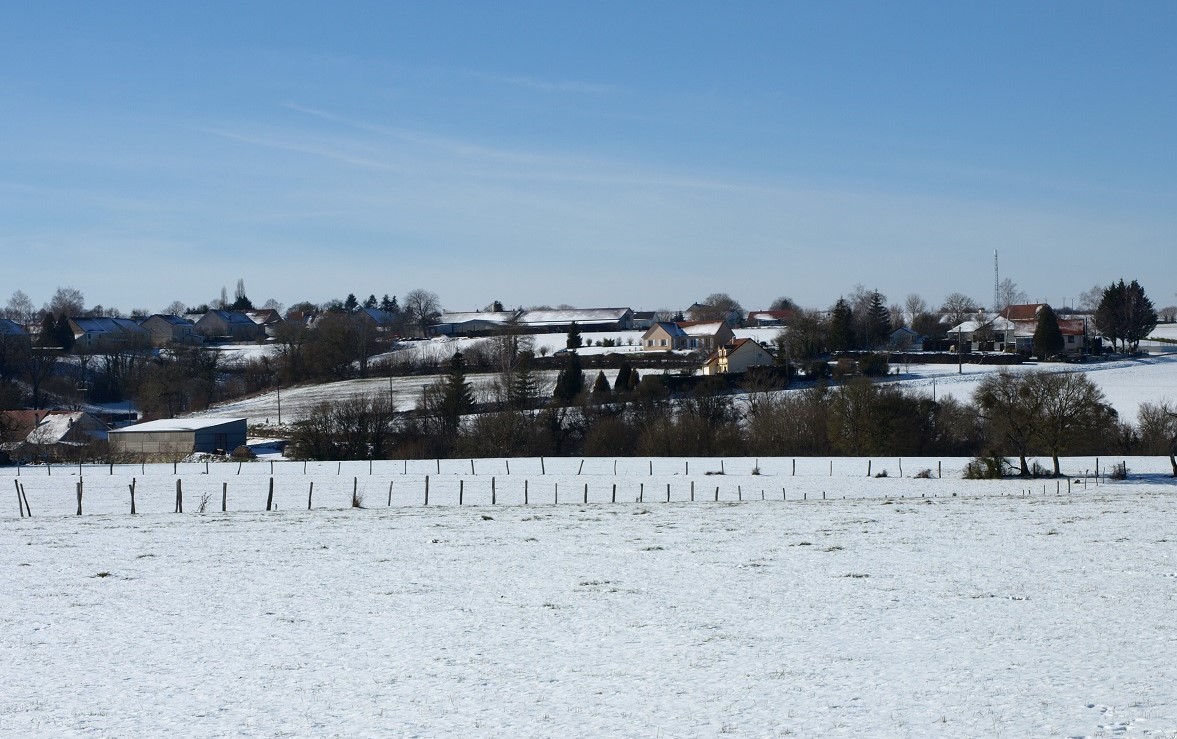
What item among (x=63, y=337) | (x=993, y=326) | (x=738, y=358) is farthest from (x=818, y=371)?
(x=63, y=337)

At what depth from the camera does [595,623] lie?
17.7 meters

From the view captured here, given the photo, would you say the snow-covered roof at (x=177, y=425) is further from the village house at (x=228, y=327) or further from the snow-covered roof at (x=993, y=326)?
the village house at (x=228, y=327)

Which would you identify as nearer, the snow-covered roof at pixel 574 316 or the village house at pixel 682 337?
the village house at pixel 682 337

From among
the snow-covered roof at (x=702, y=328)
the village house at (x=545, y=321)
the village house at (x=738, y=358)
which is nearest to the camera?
the village house at (x=738, y=358)

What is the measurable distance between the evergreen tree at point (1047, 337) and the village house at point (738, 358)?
29068mm

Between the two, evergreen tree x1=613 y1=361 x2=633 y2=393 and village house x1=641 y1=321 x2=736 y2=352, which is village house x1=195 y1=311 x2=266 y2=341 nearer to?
village house x1=641 y1=321 x2=736 y2=352

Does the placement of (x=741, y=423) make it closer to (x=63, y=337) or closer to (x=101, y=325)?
(x=63, y=337)

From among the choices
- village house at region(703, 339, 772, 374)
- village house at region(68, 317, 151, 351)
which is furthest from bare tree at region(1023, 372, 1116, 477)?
village house at region(68, 317, 151, 351)

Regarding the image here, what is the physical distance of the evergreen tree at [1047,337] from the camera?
112m

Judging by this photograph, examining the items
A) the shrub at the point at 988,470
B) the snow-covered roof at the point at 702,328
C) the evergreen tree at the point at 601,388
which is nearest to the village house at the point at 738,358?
the evergreen tree at the point at 601,388

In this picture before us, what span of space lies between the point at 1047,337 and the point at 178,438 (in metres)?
84.9

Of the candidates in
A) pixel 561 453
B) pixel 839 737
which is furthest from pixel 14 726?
pixel 561 453

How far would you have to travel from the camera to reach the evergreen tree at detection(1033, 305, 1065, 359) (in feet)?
367

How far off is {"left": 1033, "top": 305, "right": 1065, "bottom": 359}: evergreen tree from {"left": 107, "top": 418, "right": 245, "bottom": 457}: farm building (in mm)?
78995
